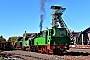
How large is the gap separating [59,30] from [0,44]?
26636 millimetres

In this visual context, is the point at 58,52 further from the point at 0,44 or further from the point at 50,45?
the point at 0,44

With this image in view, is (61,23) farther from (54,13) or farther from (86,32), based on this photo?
(86,32)

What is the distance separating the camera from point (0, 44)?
2124 inches

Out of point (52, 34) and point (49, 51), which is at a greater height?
point (52, 34)

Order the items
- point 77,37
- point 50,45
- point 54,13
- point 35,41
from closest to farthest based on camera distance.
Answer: point 50,45 → point 35,41 → point 54,13 → point 77,37

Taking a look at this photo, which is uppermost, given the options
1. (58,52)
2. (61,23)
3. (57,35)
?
(61,23)

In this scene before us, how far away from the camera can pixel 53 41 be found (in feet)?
96.9

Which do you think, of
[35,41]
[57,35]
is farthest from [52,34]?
[35,41]

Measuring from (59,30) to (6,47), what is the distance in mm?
25353

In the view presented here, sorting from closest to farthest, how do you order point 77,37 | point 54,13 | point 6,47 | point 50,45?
1. point 50,45
2. point 6,47
3. point 54,13
4. point 77,37

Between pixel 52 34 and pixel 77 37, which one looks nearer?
pixel 52 34

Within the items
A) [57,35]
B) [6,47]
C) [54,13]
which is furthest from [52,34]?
[54,13]

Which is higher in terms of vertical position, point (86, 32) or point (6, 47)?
point (86, 32)

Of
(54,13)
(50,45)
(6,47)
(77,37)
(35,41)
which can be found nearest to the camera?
(50,45)
